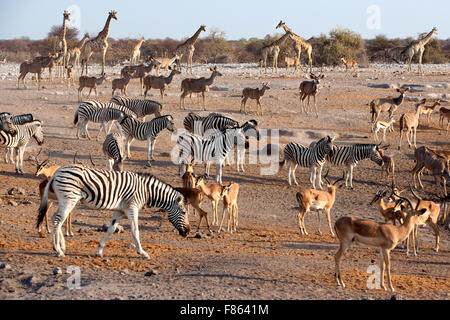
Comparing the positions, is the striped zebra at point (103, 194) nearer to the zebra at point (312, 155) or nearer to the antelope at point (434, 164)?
the zebra at point (312, 155)

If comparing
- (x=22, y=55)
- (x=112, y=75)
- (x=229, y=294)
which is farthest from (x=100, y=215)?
(x=22, y=55)

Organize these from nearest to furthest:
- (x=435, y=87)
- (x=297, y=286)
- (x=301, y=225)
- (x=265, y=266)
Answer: (x=297, y=286), (x=265, y=266), (x=301, y=225), (x=435, y=87)

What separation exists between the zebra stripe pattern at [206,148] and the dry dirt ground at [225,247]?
1.96 ft

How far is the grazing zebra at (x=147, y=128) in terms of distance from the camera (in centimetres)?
1778

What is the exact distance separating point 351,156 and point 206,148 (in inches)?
147

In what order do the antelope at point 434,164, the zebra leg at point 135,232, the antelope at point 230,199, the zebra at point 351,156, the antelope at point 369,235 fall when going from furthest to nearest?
the zebra at point 351,156 → the antelope at point 434,164 → the antelope at point 230,199 → the zebra leg at point 135,232 → the antelope at point 369,235

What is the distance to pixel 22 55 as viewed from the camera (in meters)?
48.8

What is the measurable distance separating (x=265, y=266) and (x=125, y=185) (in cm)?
251

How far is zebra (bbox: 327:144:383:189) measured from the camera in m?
16.5

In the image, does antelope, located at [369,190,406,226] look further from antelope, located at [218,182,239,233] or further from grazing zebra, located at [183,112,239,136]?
grazing zebra, located at [183,112,239,136]

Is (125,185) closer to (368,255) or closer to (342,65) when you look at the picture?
(368,255)

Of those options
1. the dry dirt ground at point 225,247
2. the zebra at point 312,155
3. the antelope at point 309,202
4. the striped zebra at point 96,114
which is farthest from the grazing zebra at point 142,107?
the antelope at point 309,202

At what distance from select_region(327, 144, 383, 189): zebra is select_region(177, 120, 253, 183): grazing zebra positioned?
269 centimetres

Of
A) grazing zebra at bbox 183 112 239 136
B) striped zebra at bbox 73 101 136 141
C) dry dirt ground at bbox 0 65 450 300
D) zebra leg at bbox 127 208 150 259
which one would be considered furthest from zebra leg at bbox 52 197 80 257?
grazing zebra at bbox 183 112 239 136
